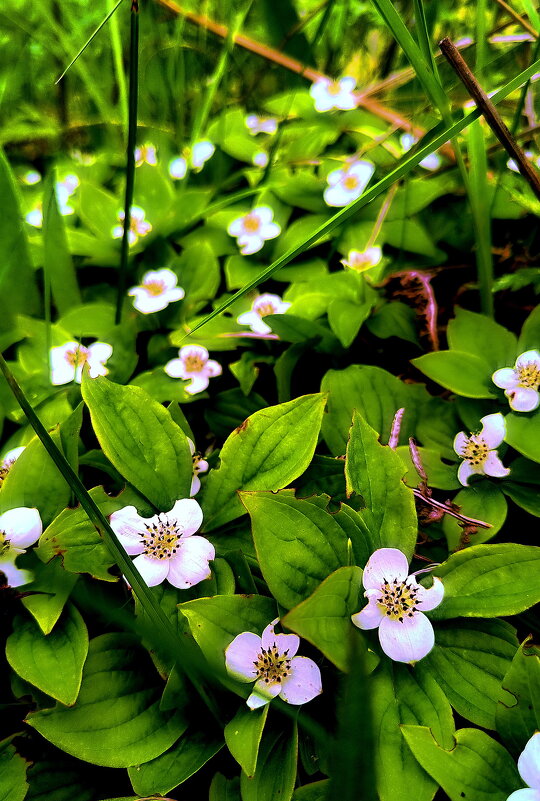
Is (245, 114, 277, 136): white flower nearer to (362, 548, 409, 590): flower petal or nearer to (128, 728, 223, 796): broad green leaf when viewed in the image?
(362, 548, 409, 590): flower petal

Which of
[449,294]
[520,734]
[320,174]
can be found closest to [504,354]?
[449,294]

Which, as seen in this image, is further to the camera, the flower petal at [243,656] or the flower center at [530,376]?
the flower center at [530,376]

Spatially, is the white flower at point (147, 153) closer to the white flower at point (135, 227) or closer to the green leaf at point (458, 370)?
the white flower at point (135, 227)

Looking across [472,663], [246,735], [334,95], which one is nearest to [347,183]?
[334,95]

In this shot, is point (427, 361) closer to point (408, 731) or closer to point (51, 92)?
point (408, 731)

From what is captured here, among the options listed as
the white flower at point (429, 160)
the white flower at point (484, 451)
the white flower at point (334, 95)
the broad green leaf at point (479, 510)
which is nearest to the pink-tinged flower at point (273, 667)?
the broad green leaf at point (479, 510)

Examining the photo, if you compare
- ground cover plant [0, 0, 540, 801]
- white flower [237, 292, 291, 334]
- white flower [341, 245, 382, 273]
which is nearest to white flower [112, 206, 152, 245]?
ground cover plant [0, 0, 540, 801]

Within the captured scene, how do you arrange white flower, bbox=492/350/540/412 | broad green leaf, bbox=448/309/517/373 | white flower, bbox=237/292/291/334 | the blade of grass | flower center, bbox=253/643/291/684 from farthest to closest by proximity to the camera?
white flower, bbox=237/292/291/334
broad green leaf, bbox=448/309/517/373
white flower, bbox=492/350/540/412
the blade of grass
flower center, bbox=253/643/291/684
